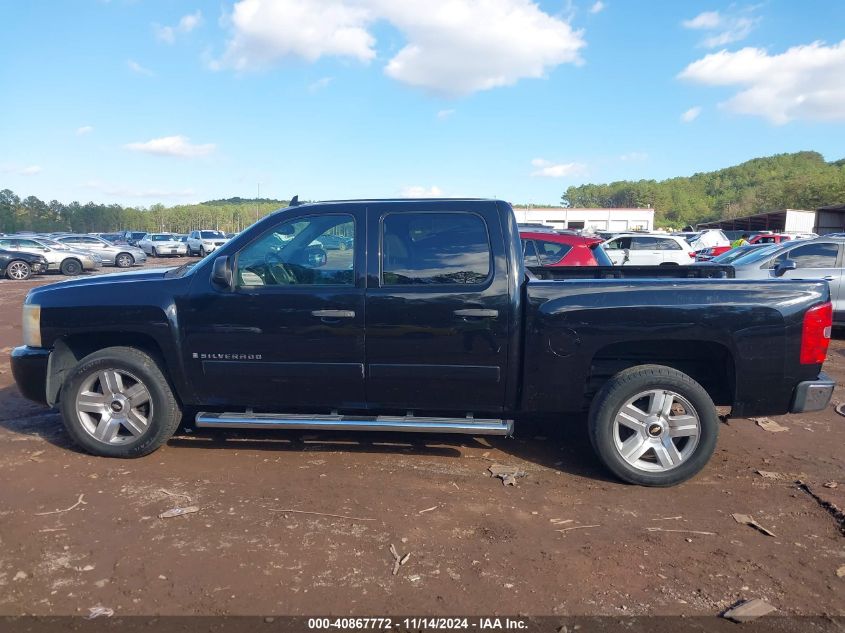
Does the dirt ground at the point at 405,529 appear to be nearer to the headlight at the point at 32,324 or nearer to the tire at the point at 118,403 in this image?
the tire at the point at 118,403

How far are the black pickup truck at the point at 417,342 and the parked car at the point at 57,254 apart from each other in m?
20.2

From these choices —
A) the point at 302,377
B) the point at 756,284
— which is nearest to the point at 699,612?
the point at 756,284

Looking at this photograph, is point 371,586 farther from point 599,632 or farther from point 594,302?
point 594,302

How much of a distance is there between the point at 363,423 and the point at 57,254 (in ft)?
72.4

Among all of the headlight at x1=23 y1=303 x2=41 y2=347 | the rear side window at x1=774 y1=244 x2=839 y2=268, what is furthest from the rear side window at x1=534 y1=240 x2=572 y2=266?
the headlight at x1=23 y1=303 x2=41 y2=347

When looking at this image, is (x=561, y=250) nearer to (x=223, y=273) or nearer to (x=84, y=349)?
(x=223, y=273)

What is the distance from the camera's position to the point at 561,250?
8.77 metres

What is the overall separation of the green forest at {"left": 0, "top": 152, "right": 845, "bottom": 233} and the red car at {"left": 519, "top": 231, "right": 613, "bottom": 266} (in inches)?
1543

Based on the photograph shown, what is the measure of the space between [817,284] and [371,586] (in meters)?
3.33

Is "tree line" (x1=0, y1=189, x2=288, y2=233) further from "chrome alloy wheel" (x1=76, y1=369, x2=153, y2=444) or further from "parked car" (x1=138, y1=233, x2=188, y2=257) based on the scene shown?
"chrome alloy wheel" (x1=76, y1=369, x2=153, y2=444)

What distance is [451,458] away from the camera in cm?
450

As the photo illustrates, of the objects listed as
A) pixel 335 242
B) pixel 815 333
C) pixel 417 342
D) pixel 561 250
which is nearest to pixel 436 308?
pixel 417 342

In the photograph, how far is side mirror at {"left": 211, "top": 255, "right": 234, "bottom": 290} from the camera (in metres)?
4.16

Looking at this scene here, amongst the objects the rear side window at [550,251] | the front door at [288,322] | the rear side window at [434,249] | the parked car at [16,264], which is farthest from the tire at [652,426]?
the parked car at [16,264]
